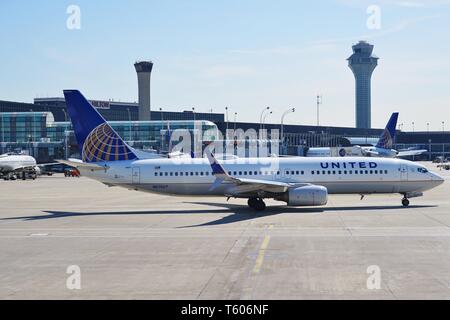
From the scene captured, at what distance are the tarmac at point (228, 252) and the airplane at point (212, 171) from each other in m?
1.49

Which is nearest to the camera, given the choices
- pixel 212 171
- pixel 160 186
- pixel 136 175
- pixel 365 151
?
pixel 212 171

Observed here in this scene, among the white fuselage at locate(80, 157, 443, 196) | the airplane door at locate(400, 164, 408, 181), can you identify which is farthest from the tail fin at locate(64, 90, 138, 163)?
the airplane door at locate(400, 164, 408, 181)

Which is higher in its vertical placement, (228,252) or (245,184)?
(245,184)

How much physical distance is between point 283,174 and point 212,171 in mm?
5036

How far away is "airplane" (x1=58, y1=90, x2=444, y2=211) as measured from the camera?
133ft

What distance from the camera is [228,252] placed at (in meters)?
24.1

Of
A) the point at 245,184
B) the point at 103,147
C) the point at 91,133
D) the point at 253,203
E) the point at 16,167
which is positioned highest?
the point at 91,133

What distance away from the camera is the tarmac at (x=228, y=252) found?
17.4 metres

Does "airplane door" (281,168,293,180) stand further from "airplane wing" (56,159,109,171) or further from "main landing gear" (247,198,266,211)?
"airplane wing" (56,159,109,171)

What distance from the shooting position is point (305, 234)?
28.8 meters

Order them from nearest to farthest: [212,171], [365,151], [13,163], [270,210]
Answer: [270,210] < [212,171] < [13,163] < [365,151]

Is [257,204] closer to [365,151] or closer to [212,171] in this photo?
[212,171]

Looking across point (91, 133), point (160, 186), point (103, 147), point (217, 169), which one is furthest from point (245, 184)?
point (91, 133)

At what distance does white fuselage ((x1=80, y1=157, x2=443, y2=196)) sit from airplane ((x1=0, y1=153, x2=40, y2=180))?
60.8m
